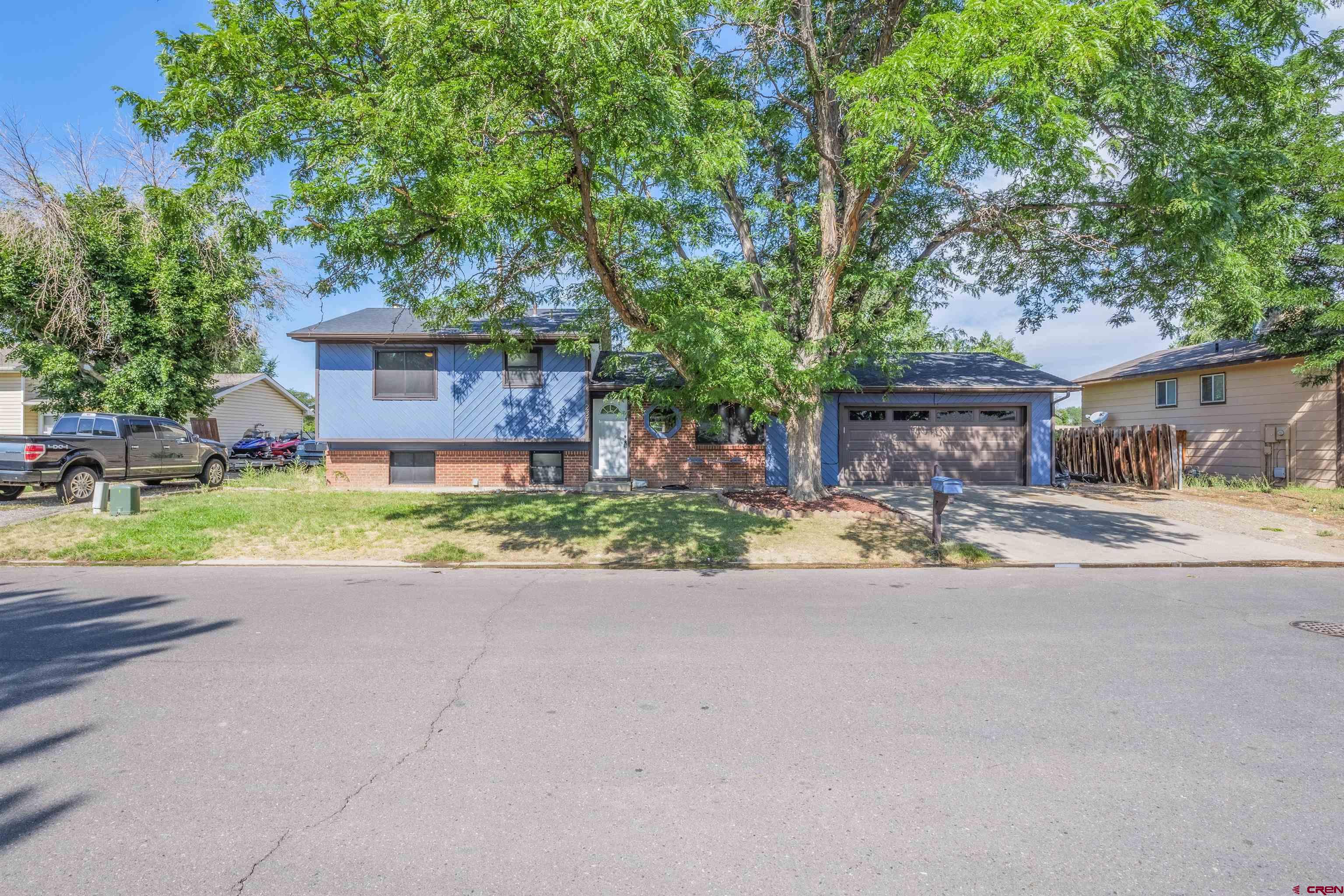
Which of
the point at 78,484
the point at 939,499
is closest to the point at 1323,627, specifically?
the point at 939,499

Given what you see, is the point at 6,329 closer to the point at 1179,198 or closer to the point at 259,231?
the point at 259,231

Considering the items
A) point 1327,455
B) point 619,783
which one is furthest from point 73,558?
point 1327,455

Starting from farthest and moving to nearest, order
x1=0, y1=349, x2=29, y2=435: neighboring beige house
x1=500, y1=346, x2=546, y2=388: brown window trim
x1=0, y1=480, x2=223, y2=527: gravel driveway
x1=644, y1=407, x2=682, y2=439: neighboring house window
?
1. x1=0, y1=349, x2=29, y2=435: neighboring beige house
2. x1=644, y1=407, x2=682, y2=439: neighboring house window
3. x1=500, y1=346, x2=546, y2=388: brown window trim
4. x1=0, y1=480, x2=223, y2=527: gravel driveway

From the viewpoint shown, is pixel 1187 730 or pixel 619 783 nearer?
pixel 619 783

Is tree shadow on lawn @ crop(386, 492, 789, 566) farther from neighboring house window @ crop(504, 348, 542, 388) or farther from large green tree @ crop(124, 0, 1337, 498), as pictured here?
neighboring house window @ crop(504, 348, 542, 388)

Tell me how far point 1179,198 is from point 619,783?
9821 mm

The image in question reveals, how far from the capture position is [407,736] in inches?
146

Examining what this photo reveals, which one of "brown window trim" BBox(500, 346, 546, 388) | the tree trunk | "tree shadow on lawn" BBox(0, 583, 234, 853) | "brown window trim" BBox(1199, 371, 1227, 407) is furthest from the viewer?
"brown window trim" BBox(1199, 371, 1227, 407)

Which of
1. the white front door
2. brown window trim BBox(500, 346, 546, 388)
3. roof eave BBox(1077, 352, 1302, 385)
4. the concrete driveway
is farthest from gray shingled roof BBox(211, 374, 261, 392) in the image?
roof eave BBox(1077, 352, 1302, 385)

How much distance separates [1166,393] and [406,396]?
2425cm

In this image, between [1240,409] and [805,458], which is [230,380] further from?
[1240,409]

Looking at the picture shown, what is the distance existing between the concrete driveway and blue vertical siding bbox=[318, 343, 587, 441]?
7944mm

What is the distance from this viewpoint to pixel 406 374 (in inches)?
657

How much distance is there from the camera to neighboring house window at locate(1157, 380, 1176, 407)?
71.5 feet
